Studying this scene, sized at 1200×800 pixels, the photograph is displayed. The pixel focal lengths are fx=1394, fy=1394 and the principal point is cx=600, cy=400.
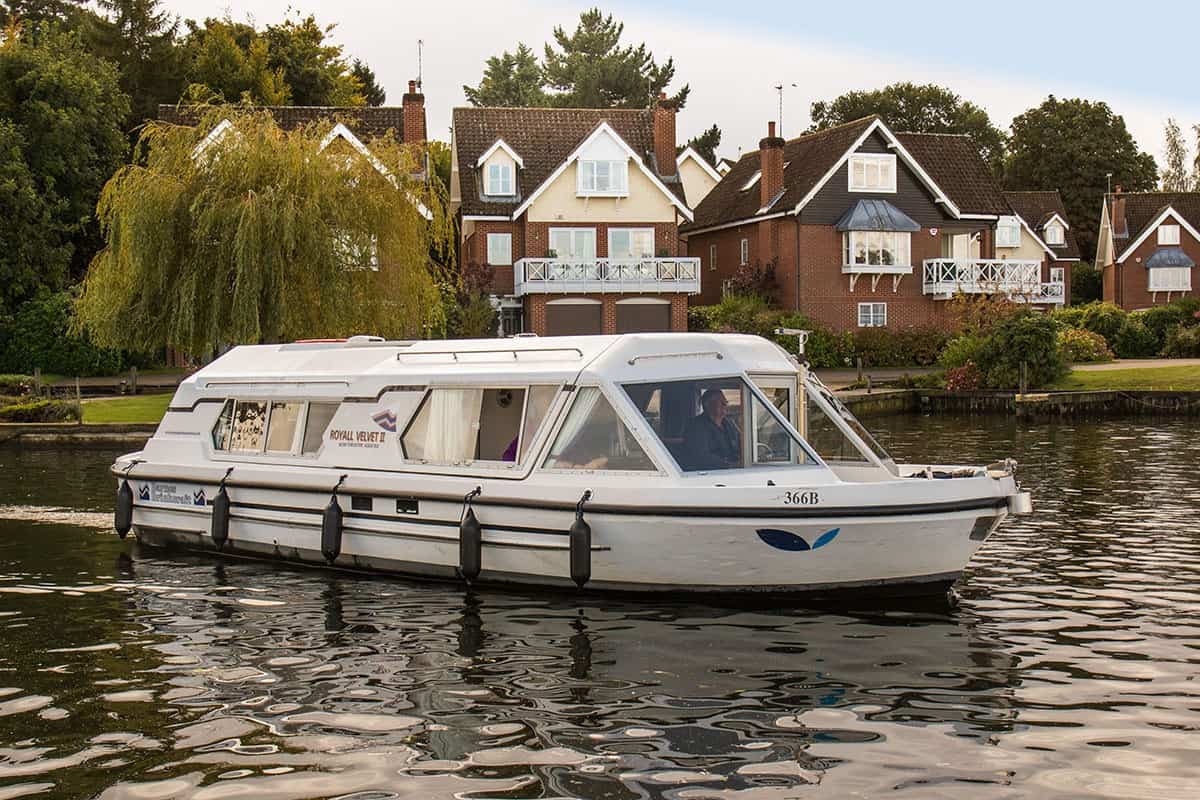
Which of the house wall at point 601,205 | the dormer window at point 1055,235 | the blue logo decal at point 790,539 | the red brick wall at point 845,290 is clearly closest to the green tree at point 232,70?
the house wall at point 601,205

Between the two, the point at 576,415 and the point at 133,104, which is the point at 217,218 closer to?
the point at 576,415

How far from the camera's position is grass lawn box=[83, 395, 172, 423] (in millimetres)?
36188

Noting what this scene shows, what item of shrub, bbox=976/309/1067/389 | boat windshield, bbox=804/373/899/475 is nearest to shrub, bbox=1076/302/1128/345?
shrub, bbox=976/309/1067/389

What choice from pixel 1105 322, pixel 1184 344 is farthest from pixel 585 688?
pixel 1105 322

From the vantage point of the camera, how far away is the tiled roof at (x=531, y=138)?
61344mm

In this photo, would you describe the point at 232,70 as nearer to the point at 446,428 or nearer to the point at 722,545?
the point at 446,428

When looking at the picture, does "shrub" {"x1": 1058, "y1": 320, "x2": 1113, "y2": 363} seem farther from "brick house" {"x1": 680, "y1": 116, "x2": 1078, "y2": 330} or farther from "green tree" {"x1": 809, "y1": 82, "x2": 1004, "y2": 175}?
"green tree" {"x1": 809, "y1": 82, "x2": 1004, "y2": 175}

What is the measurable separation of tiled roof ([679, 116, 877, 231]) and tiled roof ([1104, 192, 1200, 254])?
2804 centimetres

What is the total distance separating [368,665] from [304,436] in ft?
18.1

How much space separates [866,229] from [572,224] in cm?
1314

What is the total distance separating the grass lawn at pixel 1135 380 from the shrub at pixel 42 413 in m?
29.4

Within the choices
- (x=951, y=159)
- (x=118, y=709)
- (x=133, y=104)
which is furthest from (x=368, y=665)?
(x=133, y=104)

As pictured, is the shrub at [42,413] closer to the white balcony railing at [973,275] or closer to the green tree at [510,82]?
the white balcony railing at [973,275]

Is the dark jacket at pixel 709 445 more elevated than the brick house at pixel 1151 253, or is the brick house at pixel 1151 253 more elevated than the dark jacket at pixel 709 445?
the brick house at pixel 1151 253
